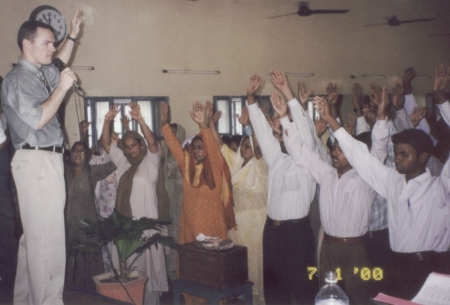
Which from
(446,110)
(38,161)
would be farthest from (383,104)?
(38,161)

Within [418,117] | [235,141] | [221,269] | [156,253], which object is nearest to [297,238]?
[221,269]

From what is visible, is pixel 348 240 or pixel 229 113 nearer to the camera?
pixel 348 240

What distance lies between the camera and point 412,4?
10.9 m

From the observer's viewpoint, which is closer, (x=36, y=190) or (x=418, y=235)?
(x=36, y=190)

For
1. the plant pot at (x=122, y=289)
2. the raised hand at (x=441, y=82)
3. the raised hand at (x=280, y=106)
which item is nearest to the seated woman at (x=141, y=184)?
the plant pot at (x=122, y=289)

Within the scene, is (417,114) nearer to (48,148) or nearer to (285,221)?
(285,221)

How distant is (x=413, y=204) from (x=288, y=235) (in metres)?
1.12

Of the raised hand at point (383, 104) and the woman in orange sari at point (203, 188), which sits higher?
the raised hand at point (383, 104)

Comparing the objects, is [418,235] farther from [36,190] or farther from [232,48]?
[232,48]

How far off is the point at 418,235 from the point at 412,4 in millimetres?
9433

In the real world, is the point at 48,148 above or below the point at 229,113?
below

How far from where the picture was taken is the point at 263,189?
451 cm

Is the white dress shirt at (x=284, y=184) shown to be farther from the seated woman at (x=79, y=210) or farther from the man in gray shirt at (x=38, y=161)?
the man in gray shirt at (x=38, y=161)

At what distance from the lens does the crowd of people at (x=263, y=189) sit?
238 cm
